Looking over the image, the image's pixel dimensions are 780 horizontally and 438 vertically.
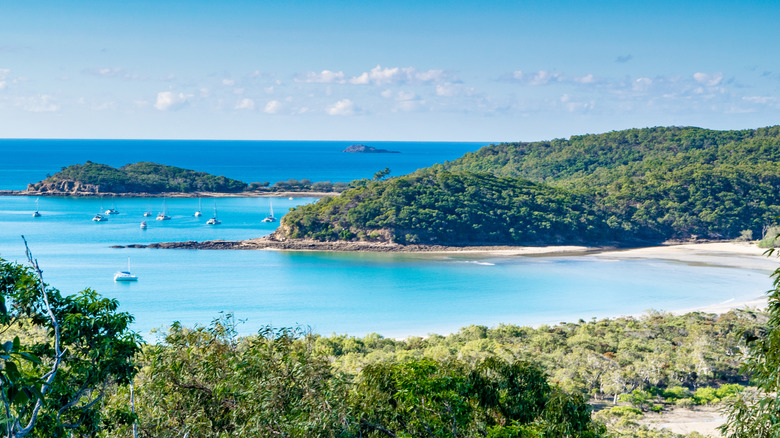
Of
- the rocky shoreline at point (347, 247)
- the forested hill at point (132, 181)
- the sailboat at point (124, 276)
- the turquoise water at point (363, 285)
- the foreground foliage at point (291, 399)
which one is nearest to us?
the foreground foliage at point (291, 399)

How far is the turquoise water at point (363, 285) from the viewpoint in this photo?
34562 mm

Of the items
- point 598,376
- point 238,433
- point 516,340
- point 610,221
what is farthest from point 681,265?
point 238,433

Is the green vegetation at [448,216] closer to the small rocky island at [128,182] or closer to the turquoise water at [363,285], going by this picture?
the turquoise water at [363,285]

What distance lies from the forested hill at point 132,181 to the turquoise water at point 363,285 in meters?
29.1

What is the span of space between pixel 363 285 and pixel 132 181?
59168 mm

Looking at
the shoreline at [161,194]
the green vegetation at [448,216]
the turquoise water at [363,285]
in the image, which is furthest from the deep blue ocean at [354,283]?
the shoreline at [161,194]

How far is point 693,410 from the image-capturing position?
60.2 feet

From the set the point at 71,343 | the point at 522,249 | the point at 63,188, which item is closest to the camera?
the point at 71,343

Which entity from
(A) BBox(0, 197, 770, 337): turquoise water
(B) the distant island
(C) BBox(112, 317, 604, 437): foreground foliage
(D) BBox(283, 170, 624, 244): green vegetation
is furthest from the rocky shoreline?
(C) BBox(112, 317, 604, 437): foreground foliage

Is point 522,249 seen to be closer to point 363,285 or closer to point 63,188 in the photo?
point 363,285

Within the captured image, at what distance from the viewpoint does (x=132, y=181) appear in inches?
3561

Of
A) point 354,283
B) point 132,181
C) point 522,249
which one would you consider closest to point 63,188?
point 132,181

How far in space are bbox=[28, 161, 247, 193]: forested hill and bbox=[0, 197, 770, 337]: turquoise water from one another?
29.1m

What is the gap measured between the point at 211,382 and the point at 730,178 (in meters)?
69.4
